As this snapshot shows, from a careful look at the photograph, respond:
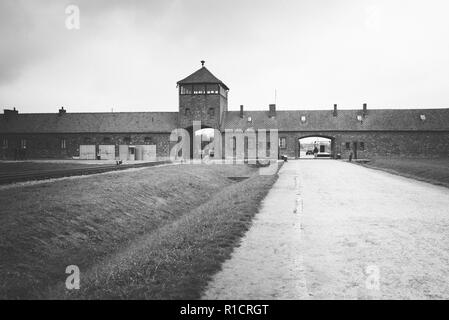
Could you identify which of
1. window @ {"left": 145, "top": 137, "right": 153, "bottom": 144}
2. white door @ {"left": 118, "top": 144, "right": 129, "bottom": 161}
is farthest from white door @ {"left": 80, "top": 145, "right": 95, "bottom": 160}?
window @ {"left": 145, "top": 137, "right": 153, "bottom": 144}

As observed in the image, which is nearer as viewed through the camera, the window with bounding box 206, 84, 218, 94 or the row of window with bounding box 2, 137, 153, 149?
the window with bounding box 206, 84, 218, 94

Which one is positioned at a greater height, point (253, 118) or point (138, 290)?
point (253, 118)

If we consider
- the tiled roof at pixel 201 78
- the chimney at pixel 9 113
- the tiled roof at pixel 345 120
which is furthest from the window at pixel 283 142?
the chimney at pixel 9 113

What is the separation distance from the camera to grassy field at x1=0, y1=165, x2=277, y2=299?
20.0 ft

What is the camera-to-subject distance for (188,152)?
165 feet

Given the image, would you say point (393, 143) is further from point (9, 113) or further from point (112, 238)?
point (9, 113)

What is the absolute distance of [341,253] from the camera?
7152mm

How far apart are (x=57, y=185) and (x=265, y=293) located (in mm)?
12795

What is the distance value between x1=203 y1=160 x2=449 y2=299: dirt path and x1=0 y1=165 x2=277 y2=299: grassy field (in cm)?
A: 55

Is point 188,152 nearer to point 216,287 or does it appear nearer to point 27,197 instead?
point 27,197

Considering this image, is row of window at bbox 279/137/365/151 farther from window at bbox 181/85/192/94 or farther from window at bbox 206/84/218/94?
window at bbox 181/85/192/94

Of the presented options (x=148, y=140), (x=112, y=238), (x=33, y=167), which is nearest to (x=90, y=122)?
(x=148, y=140)
